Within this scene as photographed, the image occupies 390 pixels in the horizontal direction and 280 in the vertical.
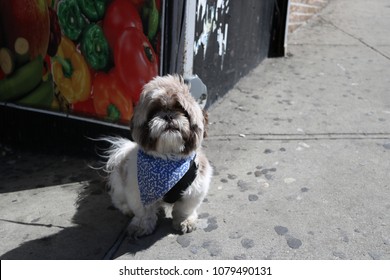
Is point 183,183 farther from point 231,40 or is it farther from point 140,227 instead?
point 231,40

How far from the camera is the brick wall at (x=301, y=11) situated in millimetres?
8695

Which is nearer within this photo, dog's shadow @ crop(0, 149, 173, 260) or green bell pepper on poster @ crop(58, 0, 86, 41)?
dog's shadow @ crop(0, 149, 173, 260)

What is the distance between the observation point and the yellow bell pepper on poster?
400cm

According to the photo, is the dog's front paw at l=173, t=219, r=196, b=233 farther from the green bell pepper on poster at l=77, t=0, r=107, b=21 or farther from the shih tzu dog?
the green bell pepper on poster at l=77, t=0, r=107, b=21

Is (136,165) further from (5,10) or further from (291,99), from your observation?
(291,99)

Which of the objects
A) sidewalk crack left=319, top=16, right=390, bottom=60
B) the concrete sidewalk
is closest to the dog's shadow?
the concrete sidewalk

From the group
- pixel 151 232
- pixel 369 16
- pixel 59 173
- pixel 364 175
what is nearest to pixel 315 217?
pixel 364 175

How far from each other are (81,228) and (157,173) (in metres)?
0.81

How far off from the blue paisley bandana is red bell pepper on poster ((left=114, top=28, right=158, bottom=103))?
3.36 ft

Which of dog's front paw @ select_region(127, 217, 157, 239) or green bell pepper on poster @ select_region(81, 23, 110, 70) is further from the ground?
green bell pepper on poster @ select_region(81, 23, 110, 70)

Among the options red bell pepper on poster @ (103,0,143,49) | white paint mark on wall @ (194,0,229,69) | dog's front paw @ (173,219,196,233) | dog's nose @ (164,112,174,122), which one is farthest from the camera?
white paint mark on wall @ (194,0,229,69)

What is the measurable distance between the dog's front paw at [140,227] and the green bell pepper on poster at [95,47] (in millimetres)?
1506

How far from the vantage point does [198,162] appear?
306cm

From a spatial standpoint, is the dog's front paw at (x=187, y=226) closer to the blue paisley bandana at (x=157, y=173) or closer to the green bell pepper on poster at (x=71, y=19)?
the blue paisley bandana at (x=157, y=173)
